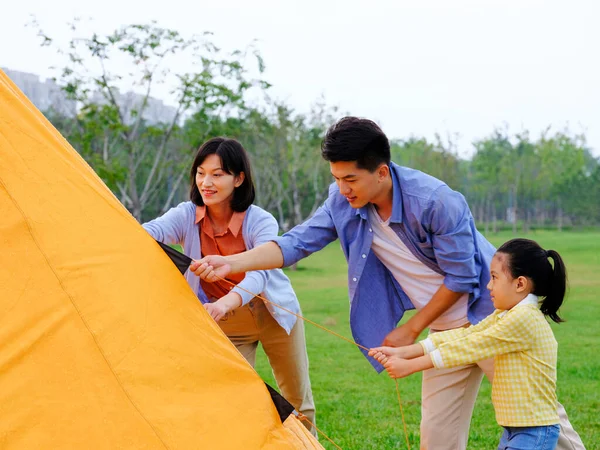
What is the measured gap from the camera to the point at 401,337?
386 centimetres

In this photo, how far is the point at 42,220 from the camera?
10.5 ft

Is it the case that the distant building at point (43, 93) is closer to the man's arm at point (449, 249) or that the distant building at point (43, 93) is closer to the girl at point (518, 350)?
the man's arm at point (449, 249)

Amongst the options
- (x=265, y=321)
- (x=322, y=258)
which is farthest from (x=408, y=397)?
(x=322, y=258)

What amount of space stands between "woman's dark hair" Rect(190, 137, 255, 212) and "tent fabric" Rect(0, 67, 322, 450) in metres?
0.92

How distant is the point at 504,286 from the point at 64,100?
952 inches

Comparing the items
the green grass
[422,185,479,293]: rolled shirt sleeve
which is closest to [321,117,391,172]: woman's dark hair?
[422,185,479,293]: rolled shirt sleeve

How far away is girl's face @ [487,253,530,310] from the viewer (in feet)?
11.7

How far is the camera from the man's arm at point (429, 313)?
12.4 feet

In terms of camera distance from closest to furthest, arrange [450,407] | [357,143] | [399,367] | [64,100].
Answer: [399,367], [357,143], [450,407], [64,100]

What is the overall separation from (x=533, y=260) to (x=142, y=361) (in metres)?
1.77

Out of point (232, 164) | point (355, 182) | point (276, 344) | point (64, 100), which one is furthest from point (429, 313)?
point (64, 100)

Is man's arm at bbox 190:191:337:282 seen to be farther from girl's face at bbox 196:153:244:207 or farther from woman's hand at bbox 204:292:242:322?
girl's face at bbox 196:153:244:207

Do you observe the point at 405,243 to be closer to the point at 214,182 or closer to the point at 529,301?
the point at 529,301

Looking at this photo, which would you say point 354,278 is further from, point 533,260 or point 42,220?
point 42,220
